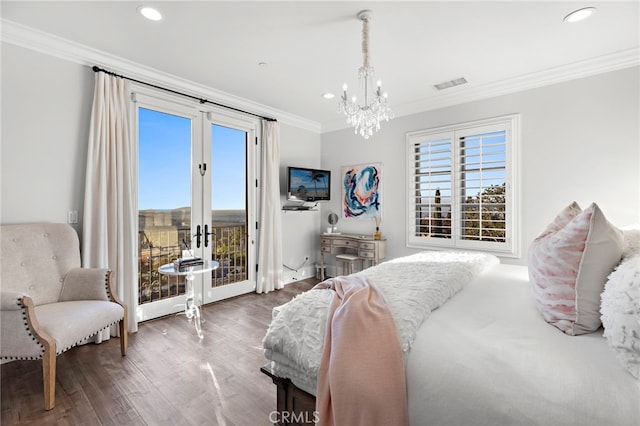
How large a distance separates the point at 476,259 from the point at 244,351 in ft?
7.17

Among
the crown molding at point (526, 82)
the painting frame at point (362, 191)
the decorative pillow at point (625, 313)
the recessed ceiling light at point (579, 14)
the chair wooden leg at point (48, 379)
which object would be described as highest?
the recessed ceiling light at point (579, 14)

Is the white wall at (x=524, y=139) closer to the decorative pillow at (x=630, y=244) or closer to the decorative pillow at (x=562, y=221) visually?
the decorative pillow at (x=562, y=221)

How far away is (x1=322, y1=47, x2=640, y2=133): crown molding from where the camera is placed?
2990 mm

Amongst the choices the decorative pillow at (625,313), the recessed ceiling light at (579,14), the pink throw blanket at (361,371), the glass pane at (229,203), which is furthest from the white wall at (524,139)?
the pink throw blanket at (361,371)

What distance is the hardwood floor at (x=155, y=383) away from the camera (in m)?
1.84

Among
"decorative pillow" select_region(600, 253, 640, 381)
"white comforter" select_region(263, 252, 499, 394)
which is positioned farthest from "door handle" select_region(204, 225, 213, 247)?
"decorative pillow" select_region(600, 253, 640, 381)

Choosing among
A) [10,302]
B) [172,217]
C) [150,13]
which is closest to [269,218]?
[172,217]

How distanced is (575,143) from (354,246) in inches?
118

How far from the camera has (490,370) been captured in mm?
1036

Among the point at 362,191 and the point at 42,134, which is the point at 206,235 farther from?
the point at 362,191

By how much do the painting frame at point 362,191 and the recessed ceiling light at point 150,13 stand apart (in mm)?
3371

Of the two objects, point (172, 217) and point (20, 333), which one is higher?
point (172, 217)

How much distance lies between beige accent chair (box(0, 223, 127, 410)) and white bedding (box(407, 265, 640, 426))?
7.60ft

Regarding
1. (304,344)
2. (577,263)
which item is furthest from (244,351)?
(577,263)
